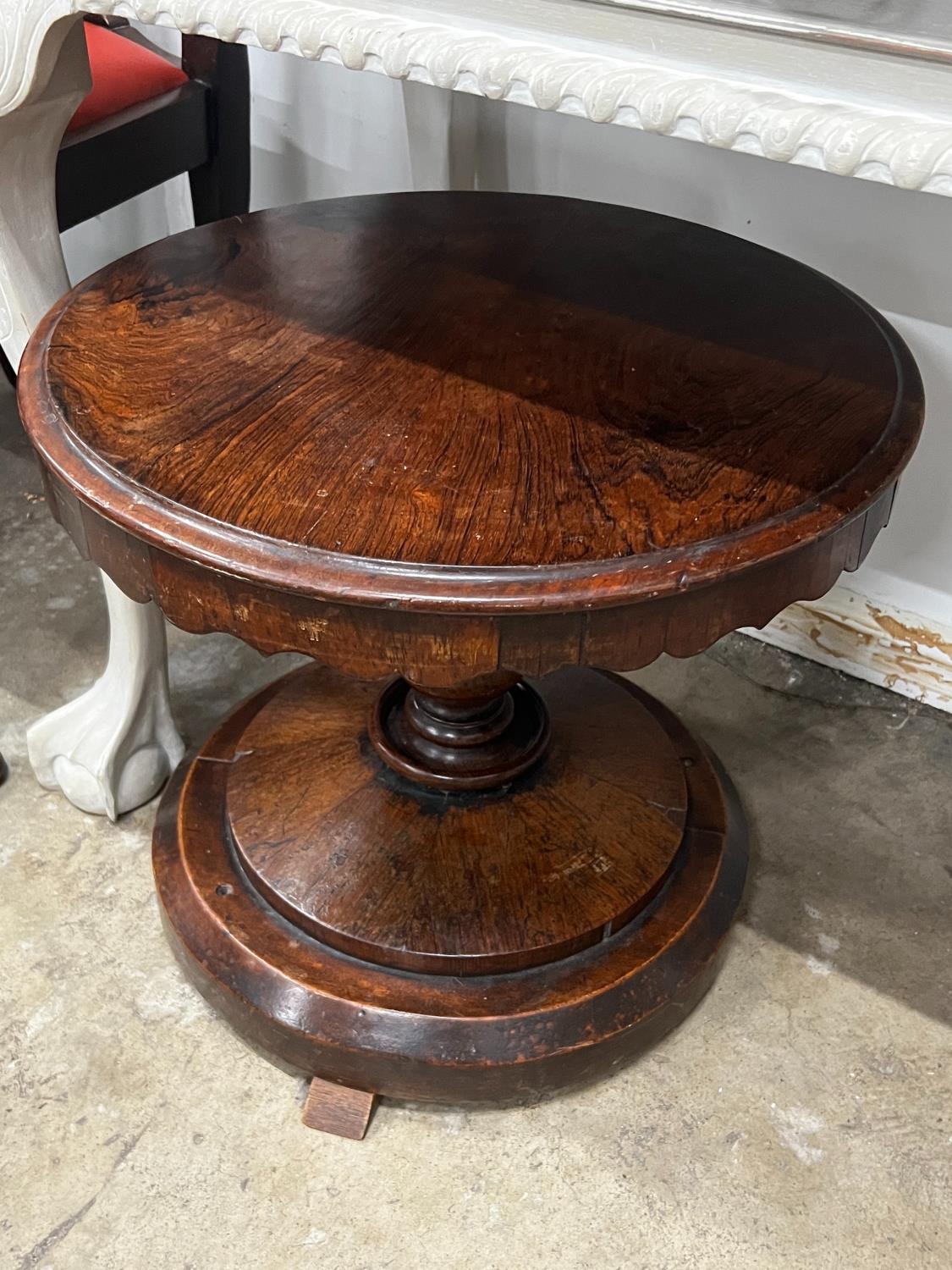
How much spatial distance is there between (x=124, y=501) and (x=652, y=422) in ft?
1.11

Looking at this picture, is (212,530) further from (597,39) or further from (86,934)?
(86,934)

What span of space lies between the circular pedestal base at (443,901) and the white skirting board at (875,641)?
37 cm

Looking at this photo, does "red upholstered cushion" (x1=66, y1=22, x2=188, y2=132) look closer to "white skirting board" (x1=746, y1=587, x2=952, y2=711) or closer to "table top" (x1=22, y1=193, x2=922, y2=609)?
"table top" (x1=22, y1=193, x2=922, y2=609)

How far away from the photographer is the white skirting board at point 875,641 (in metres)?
1.37

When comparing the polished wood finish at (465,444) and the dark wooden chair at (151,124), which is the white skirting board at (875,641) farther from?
the dark wooden chair at (151,124)

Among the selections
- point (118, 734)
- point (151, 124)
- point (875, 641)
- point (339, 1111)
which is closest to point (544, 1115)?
point (339, 1111)

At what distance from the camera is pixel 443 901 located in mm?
986

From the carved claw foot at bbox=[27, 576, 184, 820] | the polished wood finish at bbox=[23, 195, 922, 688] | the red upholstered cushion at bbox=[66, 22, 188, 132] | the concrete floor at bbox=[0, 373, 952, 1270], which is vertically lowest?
the concrete floor at bbox=[0, 373, 952, 1270]

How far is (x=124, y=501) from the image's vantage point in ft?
2.22

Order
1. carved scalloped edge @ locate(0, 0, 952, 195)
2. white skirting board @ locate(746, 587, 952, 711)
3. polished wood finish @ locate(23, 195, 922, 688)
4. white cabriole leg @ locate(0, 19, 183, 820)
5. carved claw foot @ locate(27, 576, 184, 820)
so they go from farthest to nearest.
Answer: white skirting board @ locate(746, 587, 952, 711) → carved claw foot @ locate(27, 576, 184, 820) → white cabriole leg @ locate(0, 19, 183, 820) → polished wood finish @ locate(23, 195, 922, 688) → carved scalloped edge @ locate(0, 0, 952, 195)

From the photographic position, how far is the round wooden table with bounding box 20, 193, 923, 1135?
2.15 feet

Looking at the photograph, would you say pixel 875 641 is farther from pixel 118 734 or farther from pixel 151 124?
pixel 151 124

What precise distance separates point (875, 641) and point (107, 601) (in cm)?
91

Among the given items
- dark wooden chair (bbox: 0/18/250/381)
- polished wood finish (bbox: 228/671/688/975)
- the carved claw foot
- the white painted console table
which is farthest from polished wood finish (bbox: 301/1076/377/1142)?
dark wooden chair (bbox: 0/18/250/381)
